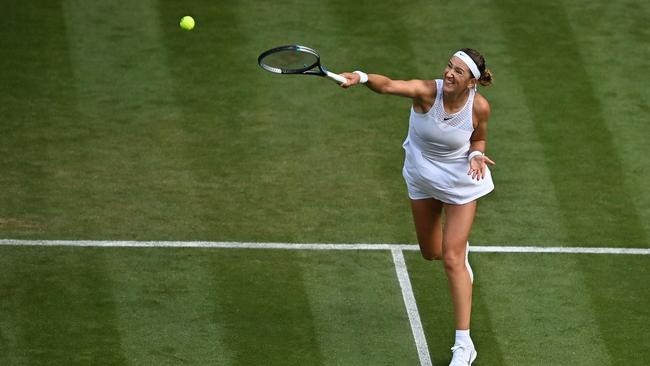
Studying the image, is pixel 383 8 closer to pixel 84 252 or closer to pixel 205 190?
pixel 205 190

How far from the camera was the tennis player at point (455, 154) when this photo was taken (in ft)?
36.0

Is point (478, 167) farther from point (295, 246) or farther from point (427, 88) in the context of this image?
point (295, 246)

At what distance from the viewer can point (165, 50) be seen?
1666cm

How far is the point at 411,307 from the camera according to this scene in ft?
40.0

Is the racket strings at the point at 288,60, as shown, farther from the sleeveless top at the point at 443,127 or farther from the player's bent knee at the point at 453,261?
the player's bent knee at the point at 453,261

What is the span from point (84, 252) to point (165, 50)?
4289 millimetres

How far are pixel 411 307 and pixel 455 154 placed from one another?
1.55 m

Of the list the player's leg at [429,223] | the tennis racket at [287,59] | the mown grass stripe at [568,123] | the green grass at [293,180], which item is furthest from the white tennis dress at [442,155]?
the mown grass stripe at [568,123]

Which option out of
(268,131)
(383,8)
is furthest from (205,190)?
(383,8)

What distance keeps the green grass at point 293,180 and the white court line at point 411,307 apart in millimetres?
77

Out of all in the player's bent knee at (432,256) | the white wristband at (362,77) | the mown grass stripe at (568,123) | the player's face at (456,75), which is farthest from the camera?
the mown grass stripe at (568,123)

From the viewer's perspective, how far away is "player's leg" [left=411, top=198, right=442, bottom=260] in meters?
11.6

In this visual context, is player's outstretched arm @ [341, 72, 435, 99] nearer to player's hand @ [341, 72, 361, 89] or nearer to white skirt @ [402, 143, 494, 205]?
player's hand @ [341, 72, 361, 89]

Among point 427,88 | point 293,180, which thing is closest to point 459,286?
point 427,88
